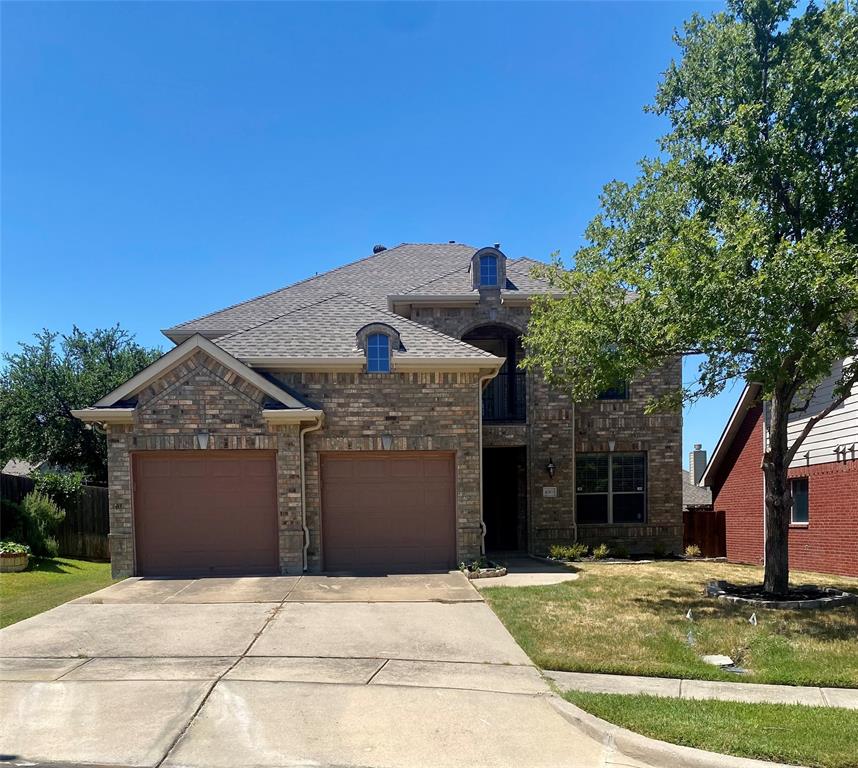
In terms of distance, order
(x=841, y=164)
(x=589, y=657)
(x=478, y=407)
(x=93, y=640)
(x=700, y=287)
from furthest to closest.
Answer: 1. (x=478, y=407)
2. (x=841, y=164)
3. (x=700, y=287)
4. (x=93, y=640)
5. (x=589, y=657)

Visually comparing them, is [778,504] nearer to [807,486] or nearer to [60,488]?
[807,486]

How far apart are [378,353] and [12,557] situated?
29.9ft

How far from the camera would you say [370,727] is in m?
5.61

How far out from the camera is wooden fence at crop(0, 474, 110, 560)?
18.1 m

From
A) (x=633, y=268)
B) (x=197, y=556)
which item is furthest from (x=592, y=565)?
(x=197, y=556)

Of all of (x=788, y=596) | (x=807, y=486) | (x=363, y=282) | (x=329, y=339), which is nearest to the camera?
(x=788, y=596)

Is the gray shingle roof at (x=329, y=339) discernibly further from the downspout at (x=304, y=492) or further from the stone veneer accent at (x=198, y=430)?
the downspout at (x=304, y=492)

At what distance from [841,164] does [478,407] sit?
7717 millimetres

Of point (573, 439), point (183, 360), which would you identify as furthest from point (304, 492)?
point (573, 439)

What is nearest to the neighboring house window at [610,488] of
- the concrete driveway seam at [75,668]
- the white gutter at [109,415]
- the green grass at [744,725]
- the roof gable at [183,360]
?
the roof gable at [183,360]

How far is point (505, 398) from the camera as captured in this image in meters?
18.4

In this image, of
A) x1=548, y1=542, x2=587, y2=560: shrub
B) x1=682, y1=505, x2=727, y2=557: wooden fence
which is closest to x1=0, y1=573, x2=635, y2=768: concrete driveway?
x1=548, y1=542, x2=587, y2=560: shrub

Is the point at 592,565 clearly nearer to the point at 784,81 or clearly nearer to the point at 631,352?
the point at 631,352

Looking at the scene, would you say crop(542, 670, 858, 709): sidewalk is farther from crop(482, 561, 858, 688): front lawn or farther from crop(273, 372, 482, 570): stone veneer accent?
crop(273, 372, 482, 570): stone veneer accent
